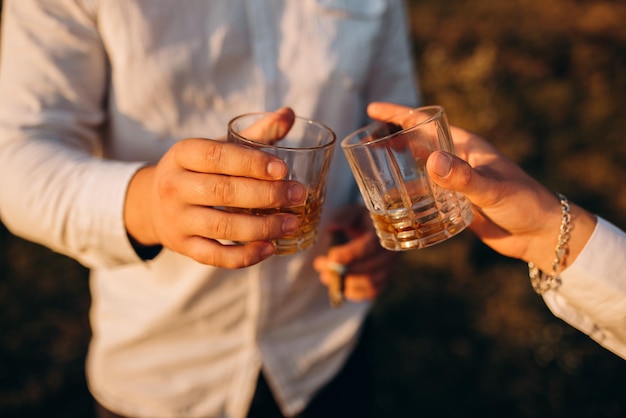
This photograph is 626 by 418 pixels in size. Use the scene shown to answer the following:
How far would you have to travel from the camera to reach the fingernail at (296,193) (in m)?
1.27

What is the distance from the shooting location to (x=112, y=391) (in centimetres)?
207

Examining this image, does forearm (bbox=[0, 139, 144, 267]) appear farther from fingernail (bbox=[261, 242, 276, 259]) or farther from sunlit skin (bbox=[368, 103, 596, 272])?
sunlit skin (bbox=[368, 103, 596, 272])

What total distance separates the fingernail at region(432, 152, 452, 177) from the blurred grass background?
2.40 metres

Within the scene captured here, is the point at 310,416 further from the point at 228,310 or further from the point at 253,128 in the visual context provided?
the point at 253,128

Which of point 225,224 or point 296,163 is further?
point 296,163

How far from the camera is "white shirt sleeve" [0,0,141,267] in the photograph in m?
1.51

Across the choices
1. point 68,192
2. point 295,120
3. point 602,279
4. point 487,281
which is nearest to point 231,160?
point 295,120

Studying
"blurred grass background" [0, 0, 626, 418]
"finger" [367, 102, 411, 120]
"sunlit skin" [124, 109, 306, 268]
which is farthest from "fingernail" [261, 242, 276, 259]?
"blurred grass background" [0, 0, 626, 418]

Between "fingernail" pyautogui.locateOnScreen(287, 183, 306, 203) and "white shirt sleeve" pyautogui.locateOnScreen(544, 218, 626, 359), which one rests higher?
"fingernail" pyautogui.locateOnScreen(287, 183, 306, 203)

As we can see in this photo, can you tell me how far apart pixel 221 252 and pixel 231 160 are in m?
0.23

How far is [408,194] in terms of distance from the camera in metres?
1.50

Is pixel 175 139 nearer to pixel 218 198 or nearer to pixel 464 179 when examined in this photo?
pixel 218 198

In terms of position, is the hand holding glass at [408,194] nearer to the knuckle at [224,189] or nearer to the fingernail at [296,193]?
the fingernail at [296,193]

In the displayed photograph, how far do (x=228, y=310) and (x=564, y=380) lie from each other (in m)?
2.49
